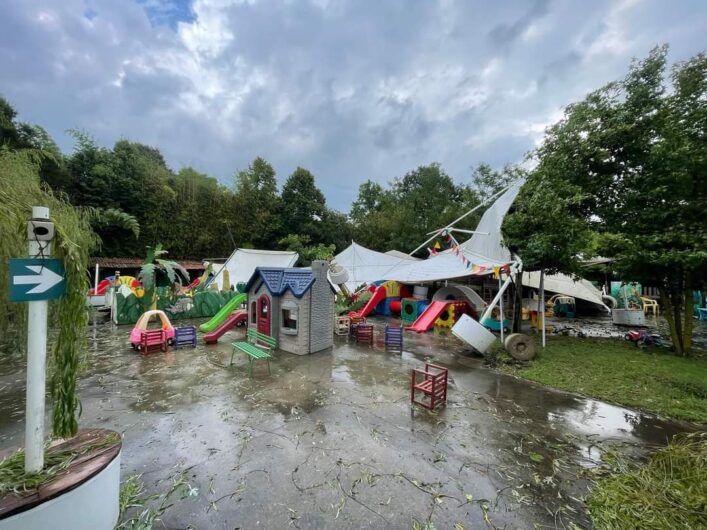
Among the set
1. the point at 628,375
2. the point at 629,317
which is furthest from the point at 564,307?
the point at 628,375

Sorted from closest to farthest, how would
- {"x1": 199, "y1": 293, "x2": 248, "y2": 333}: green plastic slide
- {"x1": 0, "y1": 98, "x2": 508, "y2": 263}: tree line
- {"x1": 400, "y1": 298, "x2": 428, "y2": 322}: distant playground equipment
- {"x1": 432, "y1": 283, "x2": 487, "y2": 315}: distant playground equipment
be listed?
{"x1": 199, "y1": 293, "x2": 248, "y2": 333}: green plastic slide
{"x1": 432, "y1": 283, "x2": 487, "y2": 315}: distant playground equipment
{"x1": 400, "y1": 298, "x2": 428, "y2": 322}: distant playground equipment
{"x1": 0, "y1": 98, "x2": 508, "y2": 263}: tree line

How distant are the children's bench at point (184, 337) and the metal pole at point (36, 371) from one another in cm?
770

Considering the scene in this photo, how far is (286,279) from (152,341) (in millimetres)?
4342

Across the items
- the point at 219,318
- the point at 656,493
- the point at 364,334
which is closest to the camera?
the point at 656,493

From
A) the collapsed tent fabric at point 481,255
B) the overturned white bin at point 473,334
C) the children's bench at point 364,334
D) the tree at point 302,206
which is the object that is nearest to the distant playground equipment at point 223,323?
the children's bench at point 364,334

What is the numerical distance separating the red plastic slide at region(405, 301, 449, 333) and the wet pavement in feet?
16.1

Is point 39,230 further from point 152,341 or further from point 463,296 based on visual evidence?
point 463,296

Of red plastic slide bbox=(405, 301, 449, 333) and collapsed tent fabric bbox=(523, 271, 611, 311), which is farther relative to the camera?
collapsed tent fabric bbox=(523, 271, 611, 311)

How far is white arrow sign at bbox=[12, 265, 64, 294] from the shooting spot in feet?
7.16

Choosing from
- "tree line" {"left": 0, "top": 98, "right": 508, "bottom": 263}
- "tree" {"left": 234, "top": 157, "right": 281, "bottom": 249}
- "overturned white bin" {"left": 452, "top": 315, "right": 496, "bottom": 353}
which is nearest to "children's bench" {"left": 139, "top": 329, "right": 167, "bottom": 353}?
"overturned white bin" {"left": 452, "top": 315, "right": 496, "bottom": 353}

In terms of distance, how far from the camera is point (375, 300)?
16844 mm

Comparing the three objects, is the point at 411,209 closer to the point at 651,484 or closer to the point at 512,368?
the point at 512,368

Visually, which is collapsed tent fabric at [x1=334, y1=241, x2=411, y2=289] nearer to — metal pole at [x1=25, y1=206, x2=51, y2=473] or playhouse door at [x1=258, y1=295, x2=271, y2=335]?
playhouse door at [x1=258, y1=295, x2=271, y2=335]

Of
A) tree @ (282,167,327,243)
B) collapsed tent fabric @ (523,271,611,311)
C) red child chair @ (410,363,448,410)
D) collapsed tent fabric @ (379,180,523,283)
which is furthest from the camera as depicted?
tree @ (282,167,327,243)
